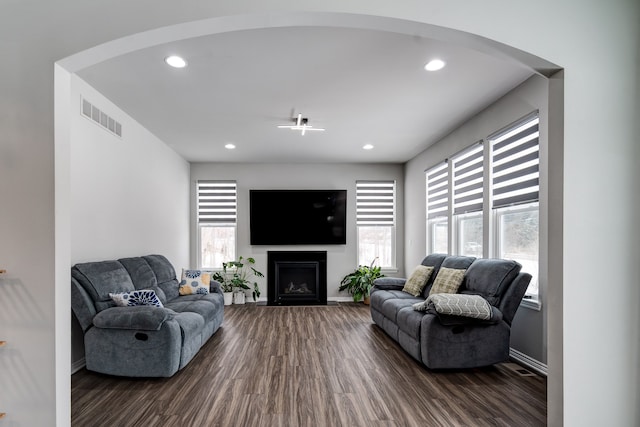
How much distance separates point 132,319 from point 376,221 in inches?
201

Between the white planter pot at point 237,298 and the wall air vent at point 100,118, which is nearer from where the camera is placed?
the wall air vent at point 100,118

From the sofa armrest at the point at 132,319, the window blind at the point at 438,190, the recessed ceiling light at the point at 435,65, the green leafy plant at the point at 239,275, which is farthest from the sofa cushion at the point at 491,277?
the green leafy plant at the point at 239,275

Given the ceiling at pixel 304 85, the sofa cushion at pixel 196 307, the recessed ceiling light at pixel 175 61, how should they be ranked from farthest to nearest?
the sofa cushion at pixel 196 307 → the recessed ceiling light at pixel 175 61 → the ceiling at pixel 304 85

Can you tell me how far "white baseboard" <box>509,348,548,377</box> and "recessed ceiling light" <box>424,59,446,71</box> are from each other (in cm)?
277

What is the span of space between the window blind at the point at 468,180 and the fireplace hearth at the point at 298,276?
2962mm

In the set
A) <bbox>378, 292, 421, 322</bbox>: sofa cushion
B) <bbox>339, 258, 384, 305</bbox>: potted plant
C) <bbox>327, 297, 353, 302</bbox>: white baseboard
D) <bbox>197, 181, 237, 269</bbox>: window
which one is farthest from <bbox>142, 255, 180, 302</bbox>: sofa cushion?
<bbox>339, 258, 384, 305</bbox>: potted plant

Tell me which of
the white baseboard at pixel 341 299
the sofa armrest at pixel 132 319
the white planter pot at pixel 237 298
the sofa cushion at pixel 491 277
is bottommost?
the white baseboard at pixel 341 299

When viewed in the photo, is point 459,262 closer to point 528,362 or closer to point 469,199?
point 469,199

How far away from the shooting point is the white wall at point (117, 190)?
3.46m

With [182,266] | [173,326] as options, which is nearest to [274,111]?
[173,326]

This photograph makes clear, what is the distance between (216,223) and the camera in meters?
7.18

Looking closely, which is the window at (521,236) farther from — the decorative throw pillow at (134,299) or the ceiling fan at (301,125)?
the decorative throw pillow at (134,299)

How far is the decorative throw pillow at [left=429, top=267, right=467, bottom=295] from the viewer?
4004 mm

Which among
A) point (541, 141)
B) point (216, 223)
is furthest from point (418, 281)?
point (216, 223)
